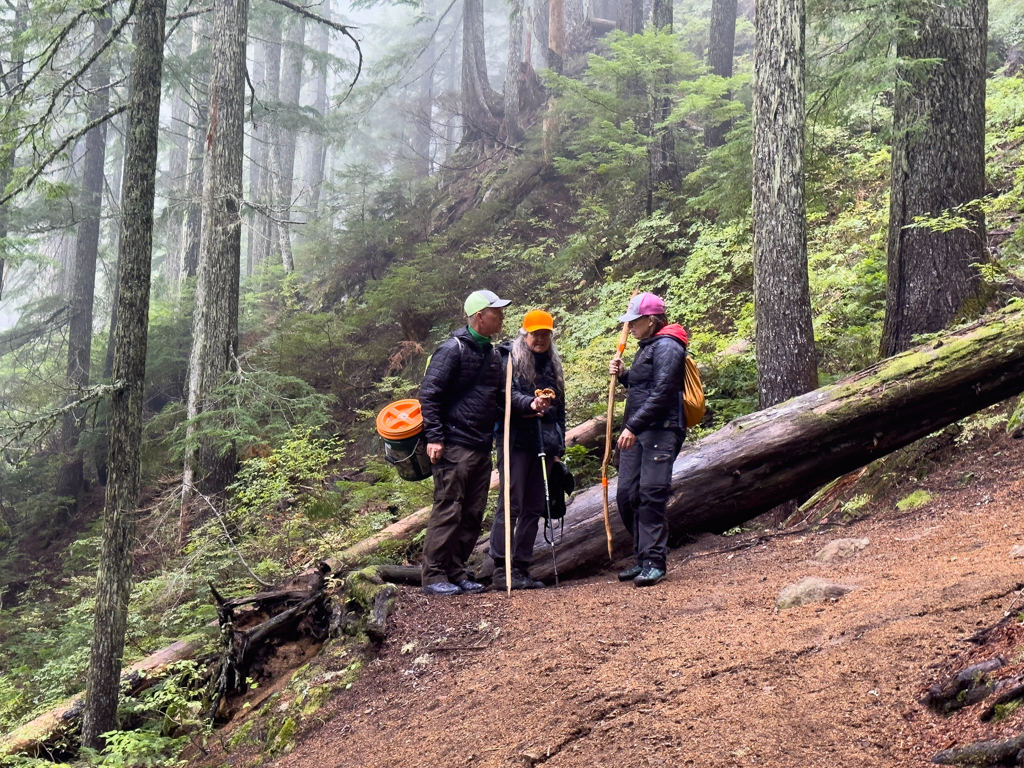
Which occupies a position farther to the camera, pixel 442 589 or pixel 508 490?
pixel 508 490

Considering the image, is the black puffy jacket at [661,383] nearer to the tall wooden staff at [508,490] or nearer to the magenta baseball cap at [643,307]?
the magenta baseball cap at [643,307]

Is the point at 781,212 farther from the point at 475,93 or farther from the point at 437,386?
the point at 475,93

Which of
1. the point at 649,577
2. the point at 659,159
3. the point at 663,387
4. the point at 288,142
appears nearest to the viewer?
the point at 649,577

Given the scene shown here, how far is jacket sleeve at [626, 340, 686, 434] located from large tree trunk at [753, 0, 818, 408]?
231 cm

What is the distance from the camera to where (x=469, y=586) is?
632 centimetres

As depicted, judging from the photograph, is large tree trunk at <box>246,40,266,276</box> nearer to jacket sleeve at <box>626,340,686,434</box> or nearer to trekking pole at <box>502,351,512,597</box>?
trekking pole at <box>502,351,512,597</box>

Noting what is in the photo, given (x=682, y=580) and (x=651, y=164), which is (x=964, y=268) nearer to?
(x=682, y=580)

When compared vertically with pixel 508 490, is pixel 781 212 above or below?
above

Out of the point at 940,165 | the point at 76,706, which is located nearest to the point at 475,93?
the point at 940,165

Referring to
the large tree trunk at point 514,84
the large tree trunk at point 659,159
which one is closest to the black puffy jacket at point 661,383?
the large tree trunk at point 659,159

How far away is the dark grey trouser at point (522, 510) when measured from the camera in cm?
659

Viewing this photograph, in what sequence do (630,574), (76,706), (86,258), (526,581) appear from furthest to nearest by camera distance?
(86,258)
(76,706)
(526,581)
(630,574)

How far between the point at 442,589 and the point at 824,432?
3.56 metres

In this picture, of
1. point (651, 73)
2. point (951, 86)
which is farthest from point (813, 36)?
point (651, 73)
